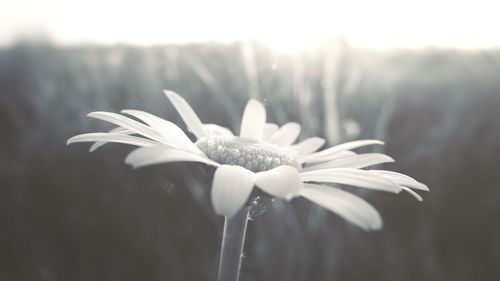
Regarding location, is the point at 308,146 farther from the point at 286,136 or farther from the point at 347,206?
the point at 347,206

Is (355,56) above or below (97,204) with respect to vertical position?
above

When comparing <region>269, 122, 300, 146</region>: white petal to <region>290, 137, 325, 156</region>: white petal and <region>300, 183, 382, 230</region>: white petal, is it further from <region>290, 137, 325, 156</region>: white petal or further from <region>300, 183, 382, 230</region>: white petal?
<region>300, 183, 382, 230</region>: white petal

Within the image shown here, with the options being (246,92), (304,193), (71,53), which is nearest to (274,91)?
(246,92)

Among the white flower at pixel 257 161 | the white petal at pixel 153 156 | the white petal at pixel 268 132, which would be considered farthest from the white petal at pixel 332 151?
the white petal at pixel 153 156

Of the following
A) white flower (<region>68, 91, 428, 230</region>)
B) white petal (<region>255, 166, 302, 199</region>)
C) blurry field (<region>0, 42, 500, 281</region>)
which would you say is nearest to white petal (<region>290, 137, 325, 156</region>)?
white flower (<region>68, 91, 428, 230</region>)

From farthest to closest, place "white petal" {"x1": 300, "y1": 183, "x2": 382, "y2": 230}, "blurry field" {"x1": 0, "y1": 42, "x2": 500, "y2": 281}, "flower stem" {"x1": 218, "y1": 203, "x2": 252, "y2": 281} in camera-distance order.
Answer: "blurry field" {"x1": 0, "y1": 42, "x2": 500, "y2": 281}
"flower stem" {"x1": 218, "y1": 203, "x2": 252, "y2": 281}
"white petal" {"x1": 300, "y1": 183, "x2": 382, "y2": 230}

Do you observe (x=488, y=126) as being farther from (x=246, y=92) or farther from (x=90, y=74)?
(x=90, y=74)

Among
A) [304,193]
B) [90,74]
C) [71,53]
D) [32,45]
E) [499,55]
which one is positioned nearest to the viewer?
[304,193]
